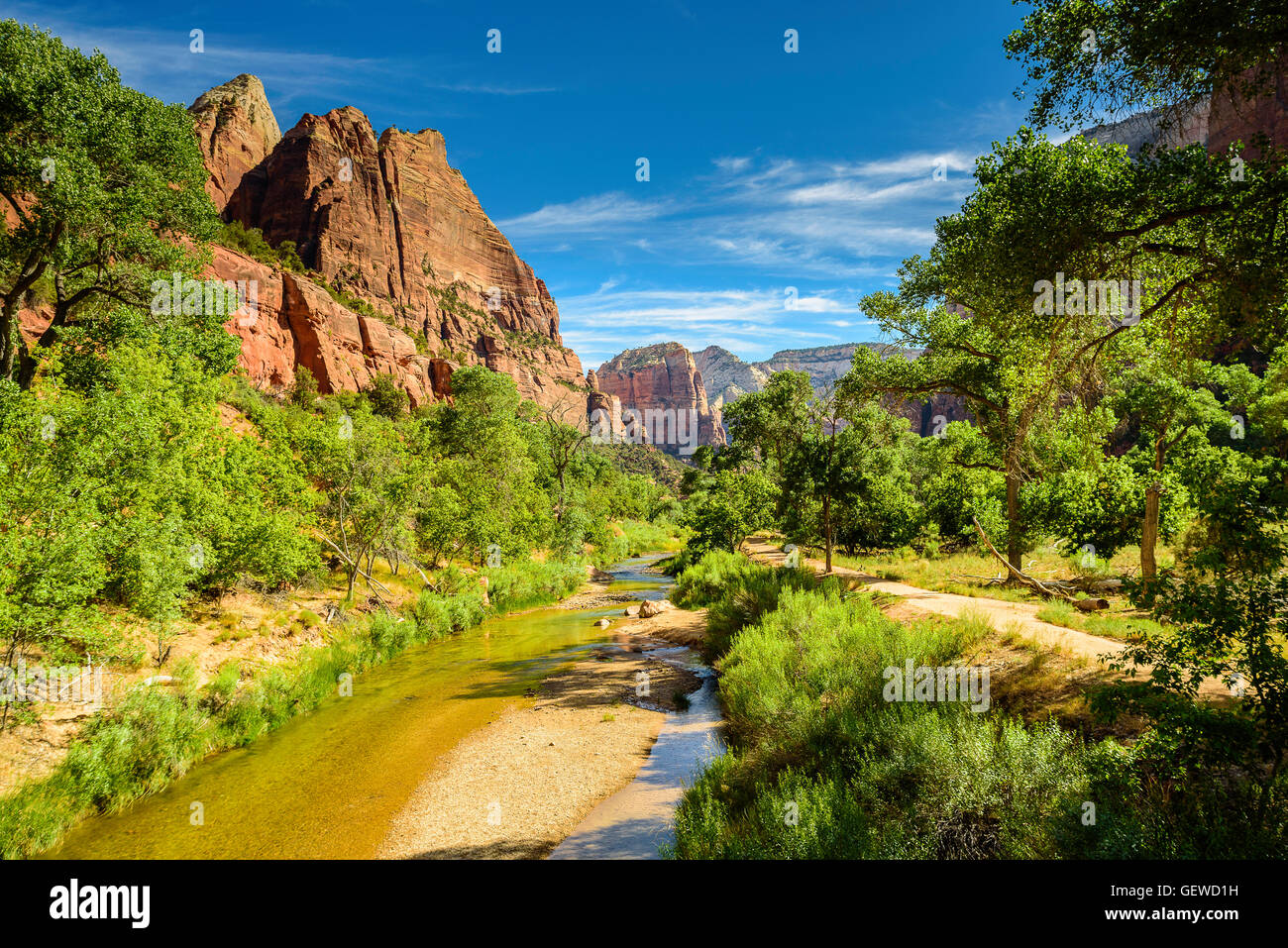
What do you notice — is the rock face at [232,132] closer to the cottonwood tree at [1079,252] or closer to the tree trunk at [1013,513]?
the cottonwood tree at [1079,252]

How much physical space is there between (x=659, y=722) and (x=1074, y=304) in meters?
12.6

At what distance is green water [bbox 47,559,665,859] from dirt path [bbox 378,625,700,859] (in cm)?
63

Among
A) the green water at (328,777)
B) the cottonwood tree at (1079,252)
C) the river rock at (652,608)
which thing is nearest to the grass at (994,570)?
the cottonwood tree at (1079,252)

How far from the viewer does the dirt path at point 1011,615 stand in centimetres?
827

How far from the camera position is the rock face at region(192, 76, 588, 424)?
71125 mm

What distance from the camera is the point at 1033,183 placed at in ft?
28.8

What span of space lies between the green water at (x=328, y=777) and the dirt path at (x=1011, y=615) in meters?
11.3

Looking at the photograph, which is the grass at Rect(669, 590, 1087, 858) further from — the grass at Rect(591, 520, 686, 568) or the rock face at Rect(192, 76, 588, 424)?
the rock face at Rect(192, 76, 588, 424)

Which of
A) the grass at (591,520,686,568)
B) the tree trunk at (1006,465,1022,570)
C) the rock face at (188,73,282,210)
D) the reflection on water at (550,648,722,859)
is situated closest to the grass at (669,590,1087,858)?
the reflection on water at (550,648,722,859)

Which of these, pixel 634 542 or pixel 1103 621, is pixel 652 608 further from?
pixel 634 542

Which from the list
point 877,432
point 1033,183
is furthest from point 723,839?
point 877,432

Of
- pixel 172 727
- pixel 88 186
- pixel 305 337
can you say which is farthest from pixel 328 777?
pixel 305 337

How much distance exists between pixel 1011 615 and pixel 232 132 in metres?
165
